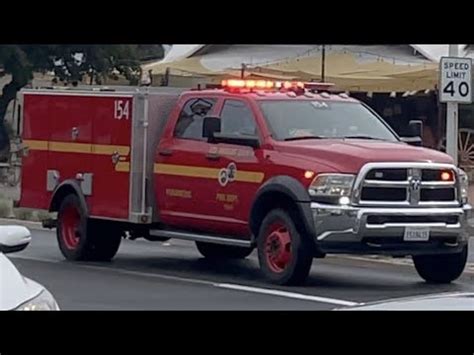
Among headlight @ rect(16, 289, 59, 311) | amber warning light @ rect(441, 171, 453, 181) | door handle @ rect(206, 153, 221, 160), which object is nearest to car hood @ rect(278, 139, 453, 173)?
A: amber warning light @ rect(441, 171, 453, 181)

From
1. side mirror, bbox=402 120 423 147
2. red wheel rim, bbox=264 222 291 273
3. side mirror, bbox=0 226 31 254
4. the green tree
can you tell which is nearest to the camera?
side mirror, bbox=0 226 31 254

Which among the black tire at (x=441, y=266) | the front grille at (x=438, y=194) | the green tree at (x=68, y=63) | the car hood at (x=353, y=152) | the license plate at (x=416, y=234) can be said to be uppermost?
the green tree at (x=68, y=63)

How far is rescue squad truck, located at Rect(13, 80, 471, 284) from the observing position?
47.5ft

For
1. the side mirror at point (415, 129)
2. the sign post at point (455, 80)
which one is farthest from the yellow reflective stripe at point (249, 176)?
the sign post at point (455, 80)

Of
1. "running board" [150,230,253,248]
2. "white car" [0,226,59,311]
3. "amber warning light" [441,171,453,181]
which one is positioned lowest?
"running board" [150,230,253,248]

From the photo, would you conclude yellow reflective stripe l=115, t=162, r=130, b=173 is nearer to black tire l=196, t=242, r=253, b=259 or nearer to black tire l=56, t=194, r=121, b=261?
black tire l=56, t=194, r=121, b=261

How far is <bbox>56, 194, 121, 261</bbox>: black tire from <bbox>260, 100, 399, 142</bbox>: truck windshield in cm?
296

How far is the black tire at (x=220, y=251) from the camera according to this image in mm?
17594

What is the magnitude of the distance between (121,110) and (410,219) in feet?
13.2

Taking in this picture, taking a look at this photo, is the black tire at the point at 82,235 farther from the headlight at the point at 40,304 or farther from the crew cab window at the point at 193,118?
the headlight at the point at 40,304

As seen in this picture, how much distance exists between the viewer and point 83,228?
57.2ft

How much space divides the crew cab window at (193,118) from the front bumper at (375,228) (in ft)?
7.39

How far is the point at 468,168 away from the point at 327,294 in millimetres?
19822
